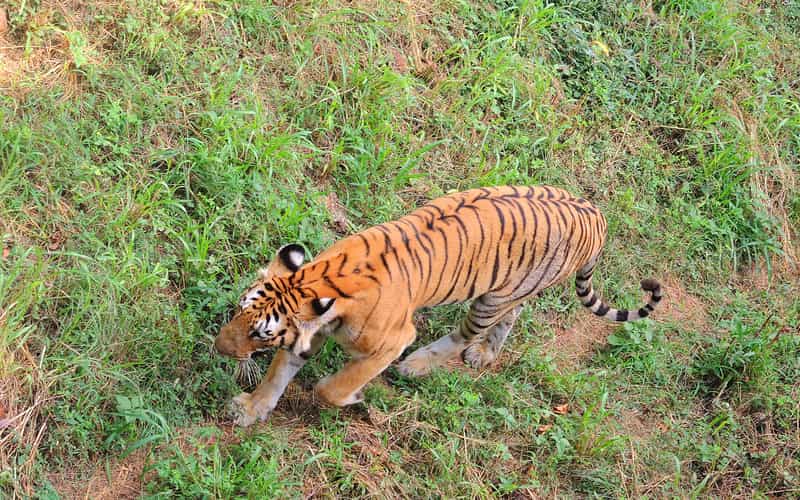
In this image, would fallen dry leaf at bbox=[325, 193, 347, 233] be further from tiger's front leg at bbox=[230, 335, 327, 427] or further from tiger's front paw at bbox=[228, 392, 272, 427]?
tiger's front paw at bbox=[228, 392, 272, 427]

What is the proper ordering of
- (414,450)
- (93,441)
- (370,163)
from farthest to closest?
1. (370,163)
2. (414,450)
3. (93,441)

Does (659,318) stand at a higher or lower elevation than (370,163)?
lower

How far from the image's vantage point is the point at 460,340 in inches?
200

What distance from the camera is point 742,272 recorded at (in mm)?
6781

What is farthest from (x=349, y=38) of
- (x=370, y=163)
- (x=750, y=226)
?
(x=750, y=226)

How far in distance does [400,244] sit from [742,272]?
3.81 metres

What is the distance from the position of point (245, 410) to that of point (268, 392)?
0.15 m

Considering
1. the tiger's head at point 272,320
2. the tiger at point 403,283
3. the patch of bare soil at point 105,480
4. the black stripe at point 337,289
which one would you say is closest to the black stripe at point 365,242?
the tiger at point 403,283

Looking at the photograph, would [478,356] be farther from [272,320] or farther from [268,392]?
[272,320]

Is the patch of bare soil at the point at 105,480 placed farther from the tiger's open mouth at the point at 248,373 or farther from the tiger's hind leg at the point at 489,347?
the tiger's hind leg at the point at 489,347

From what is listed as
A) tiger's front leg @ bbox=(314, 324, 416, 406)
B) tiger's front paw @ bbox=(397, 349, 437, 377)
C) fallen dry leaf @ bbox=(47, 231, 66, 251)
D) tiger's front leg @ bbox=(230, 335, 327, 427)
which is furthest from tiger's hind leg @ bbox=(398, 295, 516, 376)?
fallen dry leaf @ bbox=(47, 231, 66, 251)

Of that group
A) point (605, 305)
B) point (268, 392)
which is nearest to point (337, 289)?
point (268, 392)

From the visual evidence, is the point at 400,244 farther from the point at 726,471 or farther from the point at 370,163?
the point at 726,471

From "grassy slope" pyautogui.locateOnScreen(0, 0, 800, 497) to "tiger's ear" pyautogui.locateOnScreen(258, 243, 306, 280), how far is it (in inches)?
21.7
